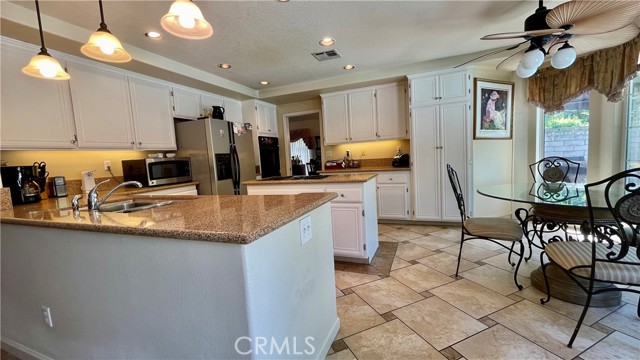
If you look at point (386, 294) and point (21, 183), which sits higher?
point (21, 183)

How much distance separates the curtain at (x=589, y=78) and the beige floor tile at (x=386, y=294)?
3118mm

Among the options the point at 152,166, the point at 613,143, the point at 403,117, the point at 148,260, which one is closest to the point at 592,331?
the point at 148,260

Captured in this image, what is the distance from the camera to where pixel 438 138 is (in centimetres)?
379

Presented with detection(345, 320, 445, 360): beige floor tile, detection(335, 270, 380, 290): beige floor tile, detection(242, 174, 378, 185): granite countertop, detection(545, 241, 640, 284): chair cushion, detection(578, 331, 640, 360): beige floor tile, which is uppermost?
detection(242, 174, 378, 185): granite countertop

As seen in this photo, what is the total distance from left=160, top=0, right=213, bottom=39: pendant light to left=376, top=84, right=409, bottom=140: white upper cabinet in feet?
10.6

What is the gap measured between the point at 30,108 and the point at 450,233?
457cm

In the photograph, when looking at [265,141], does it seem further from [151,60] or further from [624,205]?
[624,205]

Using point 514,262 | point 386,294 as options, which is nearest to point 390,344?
point 386,294

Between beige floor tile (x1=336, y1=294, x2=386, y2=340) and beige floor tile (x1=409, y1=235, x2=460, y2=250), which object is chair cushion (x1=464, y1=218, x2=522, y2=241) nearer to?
beige floor tile (x1=409, y1=235, x2=460, y2=250)

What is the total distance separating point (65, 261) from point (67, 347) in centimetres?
51

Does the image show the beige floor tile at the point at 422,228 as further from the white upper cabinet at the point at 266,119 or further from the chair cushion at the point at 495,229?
the white upper cabinet at the point at 266,119

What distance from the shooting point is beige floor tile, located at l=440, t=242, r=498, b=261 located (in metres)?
2.73

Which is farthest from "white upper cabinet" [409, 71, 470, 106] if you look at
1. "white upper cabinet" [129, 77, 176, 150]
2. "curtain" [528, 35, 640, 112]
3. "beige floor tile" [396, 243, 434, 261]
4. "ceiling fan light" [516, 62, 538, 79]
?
"white upper cabinet" [129, 77, 176, 150]

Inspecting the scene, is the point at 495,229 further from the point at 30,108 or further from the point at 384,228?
the point at 30,108
